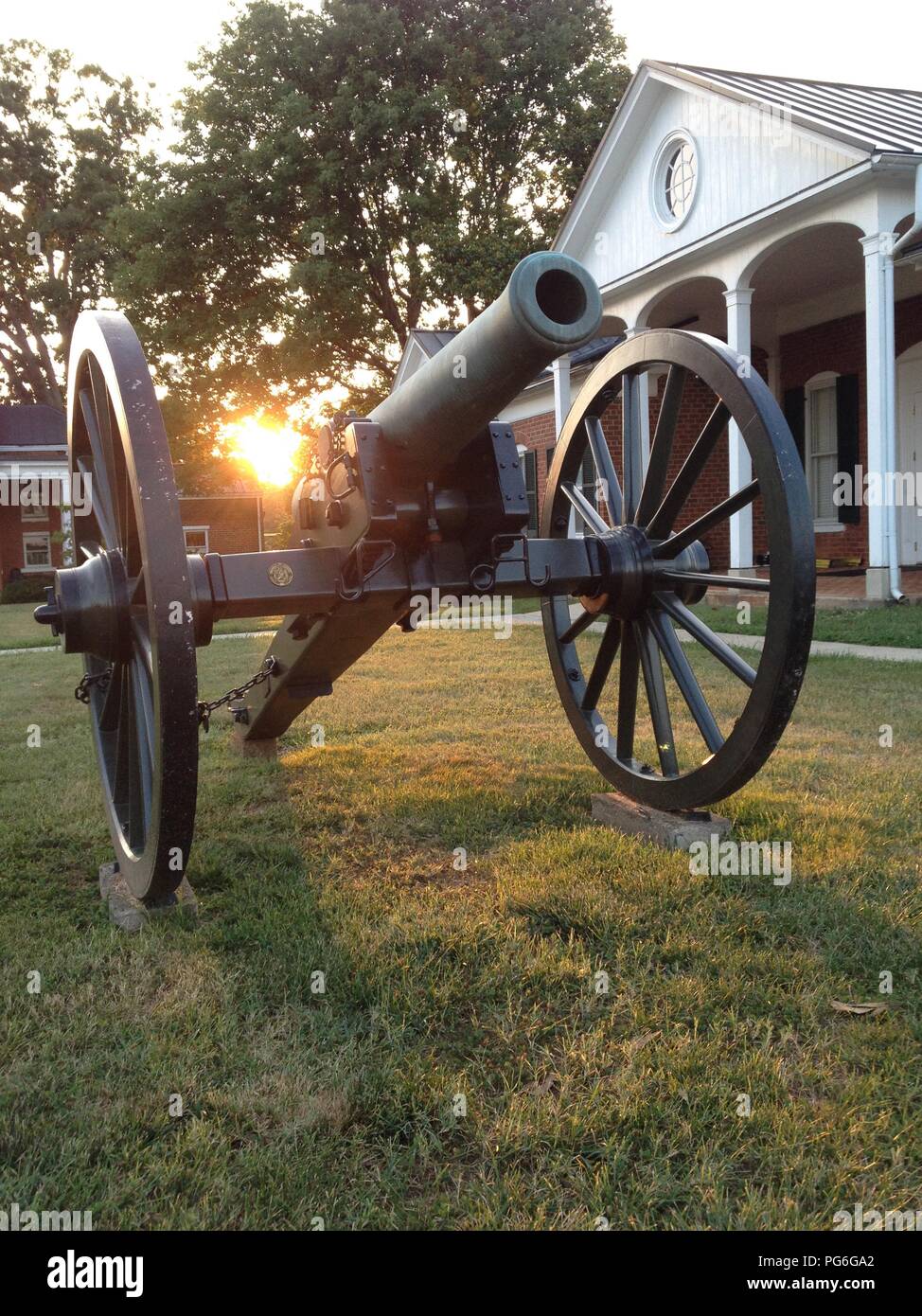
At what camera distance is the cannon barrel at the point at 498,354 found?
2131 mm

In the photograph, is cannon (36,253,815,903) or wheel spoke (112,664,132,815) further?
wheel spoke (112,664,132,815)

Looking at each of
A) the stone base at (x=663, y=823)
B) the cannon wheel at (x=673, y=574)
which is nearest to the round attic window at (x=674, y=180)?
the cannon wheel at (x=673, y=574)

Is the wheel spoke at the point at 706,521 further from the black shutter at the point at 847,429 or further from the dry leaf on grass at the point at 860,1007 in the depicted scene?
the black shutter at the point at 847,429

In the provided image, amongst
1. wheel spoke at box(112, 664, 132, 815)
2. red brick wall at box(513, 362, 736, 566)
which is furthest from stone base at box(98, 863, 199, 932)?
red brick wall at box(513, 362, 736, 566)

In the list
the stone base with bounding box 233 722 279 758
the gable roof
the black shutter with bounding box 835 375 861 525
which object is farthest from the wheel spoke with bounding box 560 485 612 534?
the gable roof

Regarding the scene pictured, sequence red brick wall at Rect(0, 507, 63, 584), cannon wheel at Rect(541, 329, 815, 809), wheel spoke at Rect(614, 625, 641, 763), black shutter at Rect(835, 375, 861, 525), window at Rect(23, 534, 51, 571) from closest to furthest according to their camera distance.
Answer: cannon wheel at Rect(541, 329, 815, 809)
wheel spoke at Rect(614, 625, 641, 763)
black shutter at Rect(835, 375, 861, 525)
red brick wall at Rect(0, 507, 63, 584)
window at Rect(23, 534, 51, 571)

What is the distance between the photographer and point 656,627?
3480 mm

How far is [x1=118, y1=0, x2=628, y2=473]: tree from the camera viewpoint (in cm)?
2262

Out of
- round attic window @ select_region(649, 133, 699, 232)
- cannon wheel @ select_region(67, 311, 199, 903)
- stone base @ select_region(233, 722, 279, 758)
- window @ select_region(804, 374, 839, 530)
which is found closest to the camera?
cannon wheel @ select_region(67, 311, 199, 903)

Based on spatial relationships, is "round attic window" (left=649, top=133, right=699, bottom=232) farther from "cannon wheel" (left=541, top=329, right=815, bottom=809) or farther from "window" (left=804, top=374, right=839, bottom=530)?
"cannon wheel" (left=541, top=329, right=815, bottom=809)

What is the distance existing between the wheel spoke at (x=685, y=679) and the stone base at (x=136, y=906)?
162 centimetres

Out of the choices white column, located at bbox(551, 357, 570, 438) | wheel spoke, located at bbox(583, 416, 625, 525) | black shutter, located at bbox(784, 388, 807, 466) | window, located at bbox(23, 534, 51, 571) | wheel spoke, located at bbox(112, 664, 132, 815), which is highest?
white column, located at bbox(551, 357, 570, 438)

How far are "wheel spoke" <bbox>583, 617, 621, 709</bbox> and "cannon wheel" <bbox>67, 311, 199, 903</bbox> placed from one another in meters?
1.65

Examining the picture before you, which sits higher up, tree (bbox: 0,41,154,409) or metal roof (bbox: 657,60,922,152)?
tree (bbox: 0,41,154,409)
